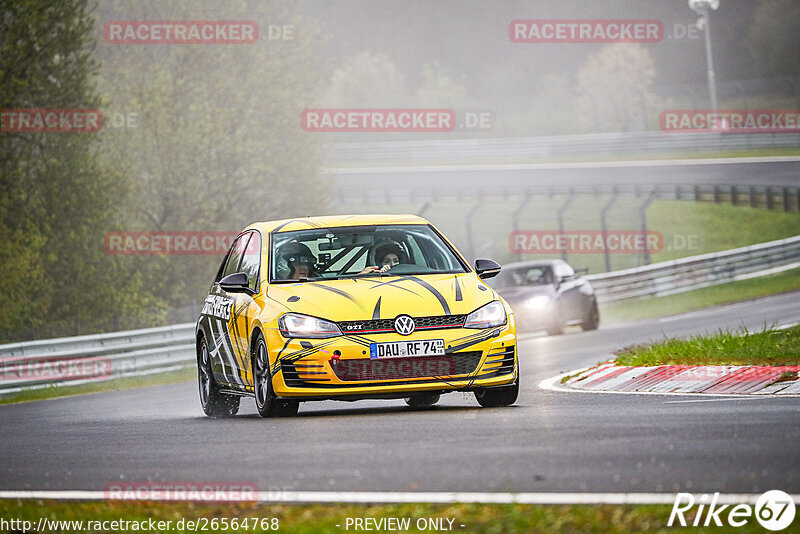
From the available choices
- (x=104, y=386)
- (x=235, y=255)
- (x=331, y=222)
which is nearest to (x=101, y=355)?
(x=104, y=386)

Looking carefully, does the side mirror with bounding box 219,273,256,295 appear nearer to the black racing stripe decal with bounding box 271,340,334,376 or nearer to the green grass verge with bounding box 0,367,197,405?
the black racing stripe decal with bounding box 271,340,334,376

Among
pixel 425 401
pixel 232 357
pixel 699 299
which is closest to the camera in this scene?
pixel 232 357

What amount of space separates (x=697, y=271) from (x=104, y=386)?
17.7 m

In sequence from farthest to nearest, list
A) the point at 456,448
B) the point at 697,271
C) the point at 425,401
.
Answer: the point at 697,271, the point at 425,401, the point at 456,448

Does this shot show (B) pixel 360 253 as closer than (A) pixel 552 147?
Yes

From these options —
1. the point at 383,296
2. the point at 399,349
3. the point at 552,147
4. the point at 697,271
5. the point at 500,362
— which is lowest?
the point at 500,362

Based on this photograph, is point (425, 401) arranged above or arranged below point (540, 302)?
below

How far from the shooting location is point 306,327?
10781 mm

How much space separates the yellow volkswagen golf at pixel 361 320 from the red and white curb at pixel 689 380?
1.98m

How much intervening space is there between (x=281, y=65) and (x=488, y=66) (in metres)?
82.0

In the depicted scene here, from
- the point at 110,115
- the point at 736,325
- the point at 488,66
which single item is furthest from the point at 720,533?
the point at 488,66

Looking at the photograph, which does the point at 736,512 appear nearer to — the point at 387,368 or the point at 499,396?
the point at 387,368

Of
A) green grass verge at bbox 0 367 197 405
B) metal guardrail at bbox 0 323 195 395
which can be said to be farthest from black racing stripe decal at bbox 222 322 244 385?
metal guardrail at bbox 0 323 195 395

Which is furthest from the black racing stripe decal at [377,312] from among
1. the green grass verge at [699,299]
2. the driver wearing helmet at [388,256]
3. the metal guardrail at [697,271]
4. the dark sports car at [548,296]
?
the metal guardrail at [697,271]
